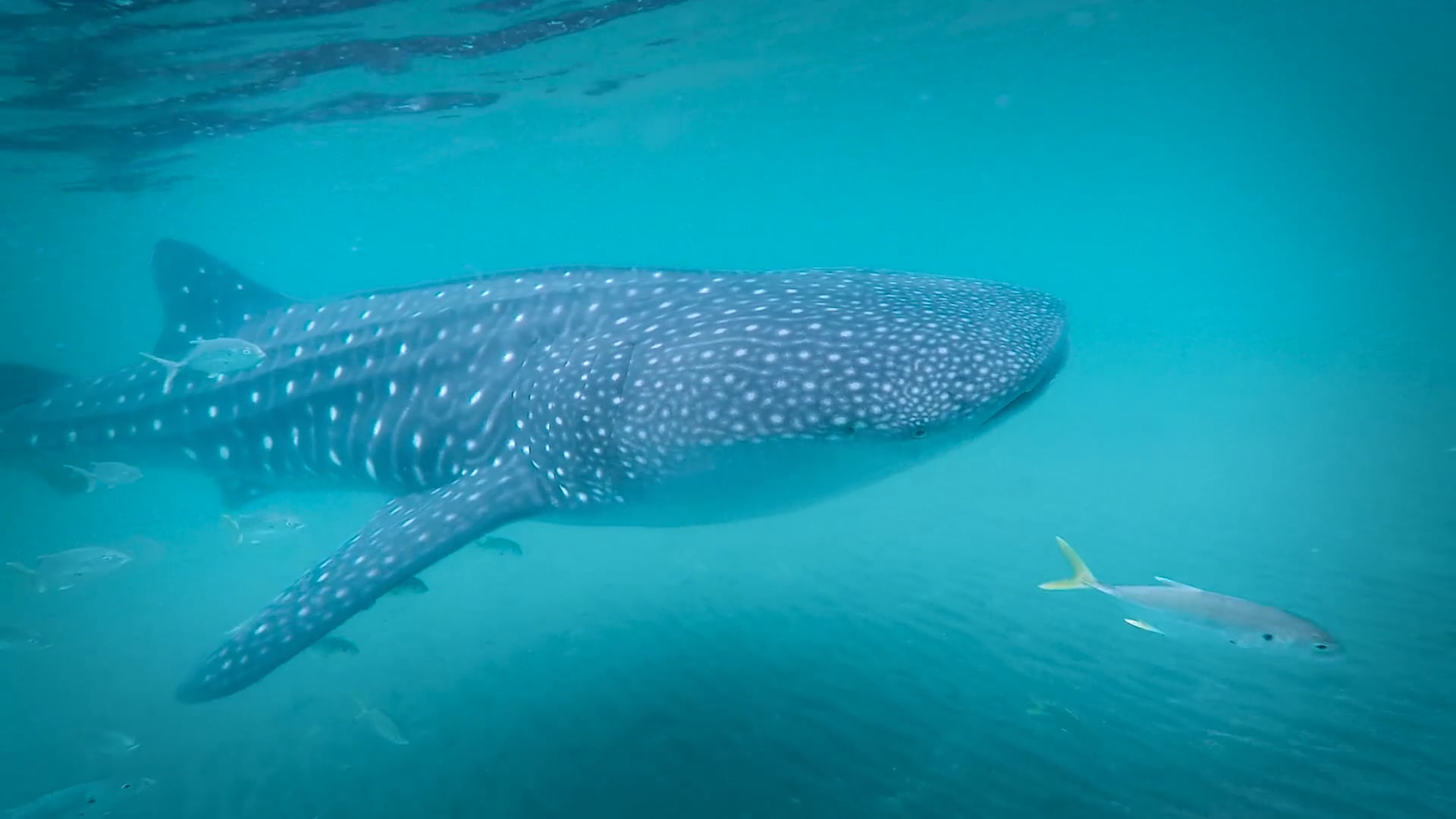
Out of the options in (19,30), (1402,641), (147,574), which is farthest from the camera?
(147,574)

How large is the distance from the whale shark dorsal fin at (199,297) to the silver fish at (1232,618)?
8.69 metres

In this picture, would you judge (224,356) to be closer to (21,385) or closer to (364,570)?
(364,570)

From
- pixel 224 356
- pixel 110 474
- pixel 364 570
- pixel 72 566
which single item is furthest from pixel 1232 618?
pixel 110 474

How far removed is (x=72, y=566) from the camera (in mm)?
9039

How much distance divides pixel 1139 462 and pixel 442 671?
14578mm

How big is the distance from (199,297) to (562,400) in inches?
238

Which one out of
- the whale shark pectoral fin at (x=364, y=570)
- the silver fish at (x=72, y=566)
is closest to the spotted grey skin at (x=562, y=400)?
the whale shark pectoral fin at (x=364, y=570)

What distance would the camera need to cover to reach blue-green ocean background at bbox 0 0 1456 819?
5.32 meters

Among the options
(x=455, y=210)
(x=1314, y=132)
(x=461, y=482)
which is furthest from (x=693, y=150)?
(x=1314, y=132)

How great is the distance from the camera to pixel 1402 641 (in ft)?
21.1

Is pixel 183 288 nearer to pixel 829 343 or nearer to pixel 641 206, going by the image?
pixel 829 343

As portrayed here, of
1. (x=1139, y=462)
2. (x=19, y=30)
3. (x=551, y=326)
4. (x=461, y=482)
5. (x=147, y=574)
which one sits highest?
(x=19, y=30)

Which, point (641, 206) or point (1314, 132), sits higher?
point (1314, 132)

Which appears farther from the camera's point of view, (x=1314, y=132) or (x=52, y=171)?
(x=1314, y=132)
